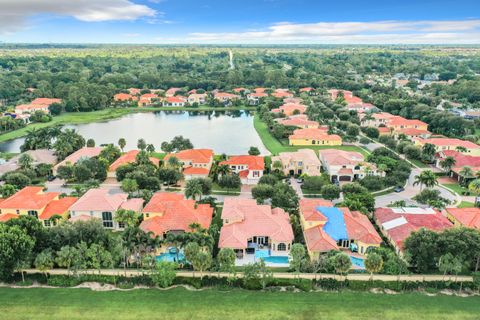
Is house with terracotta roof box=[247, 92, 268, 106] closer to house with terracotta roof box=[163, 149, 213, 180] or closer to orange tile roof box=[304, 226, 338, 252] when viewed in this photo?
house with terracotta roof box=[163, 149, 213, 180]

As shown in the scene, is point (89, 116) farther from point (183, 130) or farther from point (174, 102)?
point (183, 130)

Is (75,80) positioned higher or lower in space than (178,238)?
higher

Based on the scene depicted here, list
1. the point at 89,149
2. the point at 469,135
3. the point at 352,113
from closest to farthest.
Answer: the point at 89,149 < the point at 469,135 < the point at 352,113

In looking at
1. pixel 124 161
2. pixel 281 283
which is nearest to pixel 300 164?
pixel 124 161

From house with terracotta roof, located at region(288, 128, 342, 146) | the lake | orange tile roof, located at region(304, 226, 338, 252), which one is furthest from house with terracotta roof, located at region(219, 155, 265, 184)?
orange tile roof, located at region(304, 226, 338, 252)

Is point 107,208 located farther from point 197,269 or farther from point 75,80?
point 75,80

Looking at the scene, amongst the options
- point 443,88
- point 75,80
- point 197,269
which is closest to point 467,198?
point 197,269
